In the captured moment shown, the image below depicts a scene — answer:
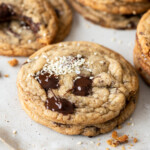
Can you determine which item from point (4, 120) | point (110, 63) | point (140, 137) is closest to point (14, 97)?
point (4, 120)

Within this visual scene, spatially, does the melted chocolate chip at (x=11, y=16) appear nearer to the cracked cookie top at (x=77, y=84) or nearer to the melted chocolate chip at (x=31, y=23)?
the melted chocolate chip at (x=31, y=23)

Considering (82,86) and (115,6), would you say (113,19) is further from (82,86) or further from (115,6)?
(82,86)

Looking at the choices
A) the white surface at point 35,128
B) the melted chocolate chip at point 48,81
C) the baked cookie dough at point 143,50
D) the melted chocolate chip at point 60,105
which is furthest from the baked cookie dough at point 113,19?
the melted chocolate chip at point 60,105

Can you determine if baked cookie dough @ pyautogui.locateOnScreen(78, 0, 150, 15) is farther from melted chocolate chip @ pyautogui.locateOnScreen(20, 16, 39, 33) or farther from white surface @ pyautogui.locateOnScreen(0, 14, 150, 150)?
white surface @ pyautogui.locateOnScreen(0, 14, 150, 150)

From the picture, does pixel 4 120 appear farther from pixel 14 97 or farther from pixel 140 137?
pixel 140 137

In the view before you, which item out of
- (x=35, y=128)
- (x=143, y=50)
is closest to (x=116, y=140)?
(x=35, y=128)

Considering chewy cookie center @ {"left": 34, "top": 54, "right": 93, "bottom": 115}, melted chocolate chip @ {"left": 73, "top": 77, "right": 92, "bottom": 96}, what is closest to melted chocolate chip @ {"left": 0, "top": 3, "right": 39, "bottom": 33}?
chewy cookie center @ {"left": 34, "top": 54, "right": 93, "bottom": 115}
